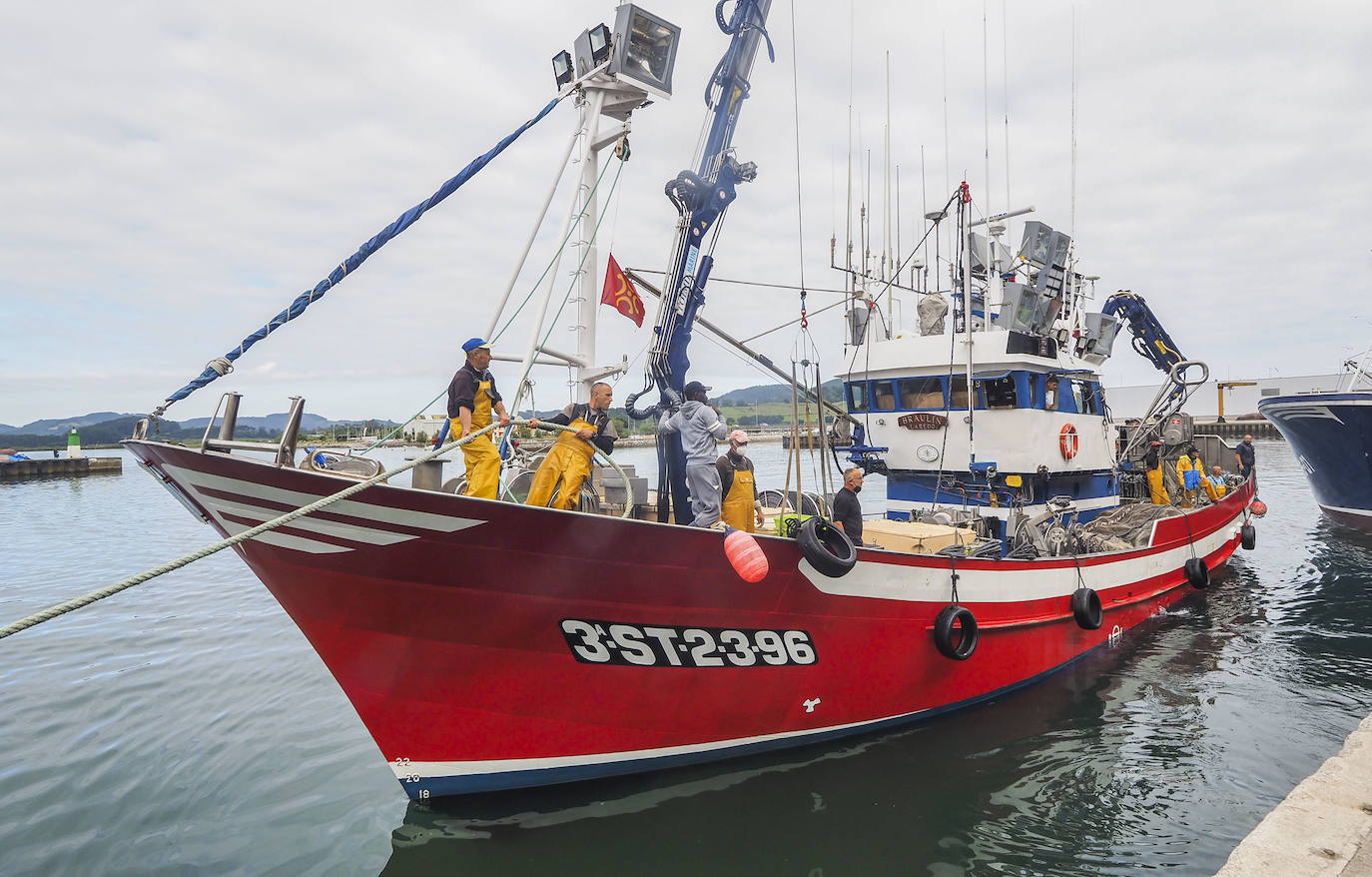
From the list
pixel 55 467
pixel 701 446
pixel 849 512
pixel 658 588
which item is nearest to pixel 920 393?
pixel 849 512

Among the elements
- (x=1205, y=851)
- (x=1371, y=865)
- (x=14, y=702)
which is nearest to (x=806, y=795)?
(x=1205, y=851)

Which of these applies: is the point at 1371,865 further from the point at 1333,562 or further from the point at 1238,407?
the point at 1238,407

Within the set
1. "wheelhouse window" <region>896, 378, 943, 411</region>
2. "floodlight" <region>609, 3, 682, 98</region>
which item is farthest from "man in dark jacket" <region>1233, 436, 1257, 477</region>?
"floodlight" <region>609, 3, 682, 98</region>

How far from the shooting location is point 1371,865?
3.92 m

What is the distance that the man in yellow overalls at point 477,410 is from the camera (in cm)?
532

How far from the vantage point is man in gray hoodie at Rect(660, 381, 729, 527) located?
5.90m

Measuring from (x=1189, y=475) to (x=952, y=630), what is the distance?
1138 cm

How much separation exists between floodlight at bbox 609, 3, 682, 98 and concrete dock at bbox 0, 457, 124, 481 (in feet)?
190

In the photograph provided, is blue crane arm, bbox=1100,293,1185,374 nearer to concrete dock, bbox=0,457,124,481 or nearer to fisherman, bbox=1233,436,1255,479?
fisherman, bbox=1233,436,1255,479

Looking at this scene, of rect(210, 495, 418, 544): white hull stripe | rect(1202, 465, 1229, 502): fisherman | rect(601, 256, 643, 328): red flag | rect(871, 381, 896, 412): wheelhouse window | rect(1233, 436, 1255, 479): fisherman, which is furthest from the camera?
rect(1233, 436, 1255, 479): fisherman

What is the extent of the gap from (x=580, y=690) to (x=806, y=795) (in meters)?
2.27

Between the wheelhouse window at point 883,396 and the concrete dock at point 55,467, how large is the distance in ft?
192

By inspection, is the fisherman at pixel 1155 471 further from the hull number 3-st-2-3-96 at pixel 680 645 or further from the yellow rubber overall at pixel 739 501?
the hull number 3-st-2-3-96 at pixel 680 645

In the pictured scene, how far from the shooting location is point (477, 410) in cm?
557
